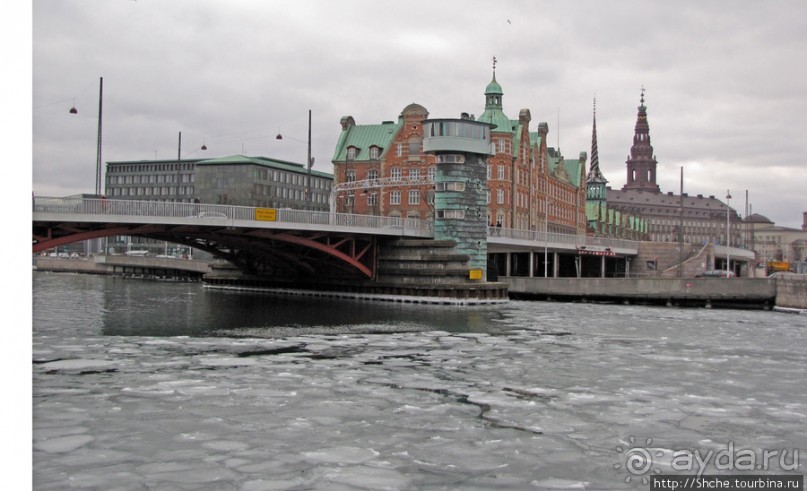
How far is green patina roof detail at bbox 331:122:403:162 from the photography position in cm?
10419

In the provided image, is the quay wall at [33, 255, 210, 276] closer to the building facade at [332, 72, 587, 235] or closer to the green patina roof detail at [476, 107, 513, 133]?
the building facade at [332, 72, 587, 235]

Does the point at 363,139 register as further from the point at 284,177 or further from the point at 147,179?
the point at 147,179

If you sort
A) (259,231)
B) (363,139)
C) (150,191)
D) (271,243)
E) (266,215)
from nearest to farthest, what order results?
(266,215) → (259,231) → (271,243) → (363,139) → (150,191)

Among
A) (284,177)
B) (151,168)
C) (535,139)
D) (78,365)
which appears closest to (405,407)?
(78,365)

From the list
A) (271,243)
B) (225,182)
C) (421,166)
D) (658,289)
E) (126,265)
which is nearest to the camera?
(271,243)

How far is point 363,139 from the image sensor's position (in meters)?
106

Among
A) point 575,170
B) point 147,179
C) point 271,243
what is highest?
point 147,179

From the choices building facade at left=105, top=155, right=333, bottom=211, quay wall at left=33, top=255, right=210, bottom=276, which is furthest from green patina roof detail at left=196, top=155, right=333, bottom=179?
quay wall at left=33, top=255, right=210, bottom=276

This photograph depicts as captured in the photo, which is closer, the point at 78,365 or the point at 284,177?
the point at 78,365

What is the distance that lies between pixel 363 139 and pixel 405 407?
3434 inches

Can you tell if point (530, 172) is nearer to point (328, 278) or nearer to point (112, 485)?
point (328, 278)

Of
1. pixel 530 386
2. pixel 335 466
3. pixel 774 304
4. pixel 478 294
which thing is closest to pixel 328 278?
pixel 478 294

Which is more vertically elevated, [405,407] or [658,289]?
[658,289]

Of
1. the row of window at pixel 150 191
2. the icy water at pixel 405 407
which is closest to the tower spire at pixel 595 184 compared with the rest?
the row of window at pixel 150 191
